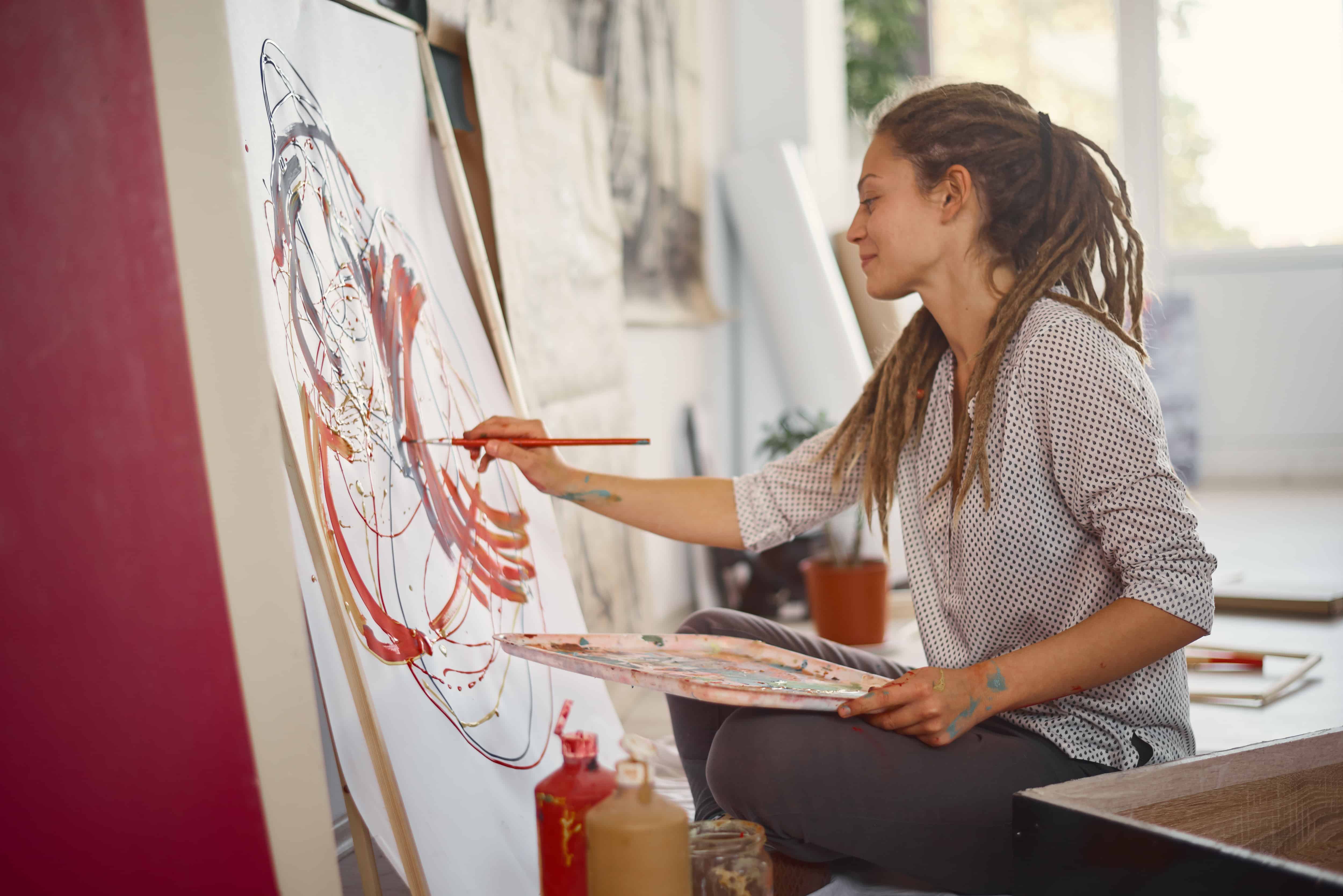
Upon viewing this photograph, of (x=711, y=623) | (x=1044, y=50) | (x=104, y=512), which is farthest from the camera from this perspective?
(x=1044, y=50)

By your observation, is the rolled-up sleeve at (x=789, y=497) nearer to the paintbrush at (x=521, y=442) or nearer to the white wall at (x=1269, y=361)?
the paintbrush at (x=521, y=442)

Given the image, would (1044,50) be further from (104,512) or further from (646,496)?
(104,512)

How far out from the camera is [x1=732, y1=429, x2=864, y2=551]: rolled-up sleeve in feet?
5.09

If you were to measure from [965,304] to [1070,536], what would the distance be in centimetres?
31

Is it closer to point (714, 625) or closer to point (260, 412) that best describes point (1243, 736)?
point (714, 625)

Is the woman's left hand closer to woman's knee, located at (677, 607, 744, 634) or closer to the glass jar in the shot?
the glass jar

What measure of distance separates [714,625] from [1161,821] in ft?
1.92

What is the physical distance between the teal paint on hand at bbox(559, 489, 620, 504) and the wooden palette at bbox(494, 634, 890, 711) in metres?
0.22

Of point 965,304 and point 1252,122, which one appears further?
point 1252,122

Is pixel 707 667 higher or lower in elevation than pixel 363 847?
higher

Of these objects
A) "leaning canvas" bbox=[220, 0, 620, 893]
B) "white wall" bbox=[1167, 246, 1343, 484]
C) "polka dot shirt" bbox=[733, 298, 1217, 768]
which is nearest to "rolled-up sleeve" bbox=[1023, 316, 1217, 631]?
"polka dot shirt" bbox=[733, 298, 1217, 768]

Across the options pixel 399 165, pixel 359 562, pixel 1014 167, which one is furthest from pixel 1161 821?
pixel 399 165

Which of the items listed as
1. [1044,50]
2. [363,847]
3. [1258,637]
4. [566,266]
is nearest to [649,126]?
[566,266]

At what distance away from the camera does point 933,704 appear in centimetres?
111
